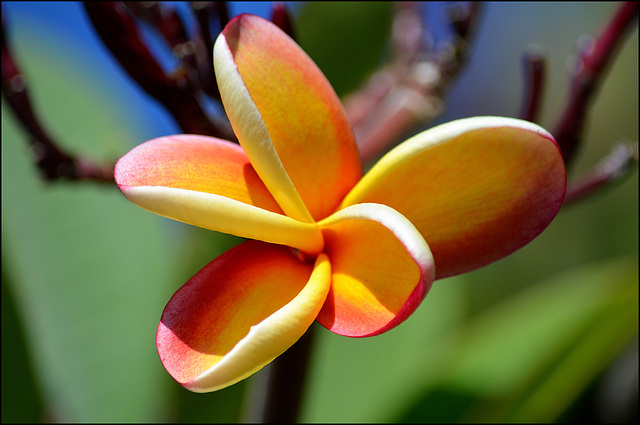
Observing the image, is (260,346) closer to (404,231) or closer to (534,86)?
(404,231)

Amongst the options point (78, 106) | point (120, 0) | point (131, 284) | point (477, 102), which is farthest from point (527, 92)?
point (477, 102)

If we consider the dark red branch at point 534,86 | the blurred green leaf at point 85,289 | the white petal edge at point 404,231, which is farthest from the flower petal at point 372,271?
the blurred green leaf at point 85,289

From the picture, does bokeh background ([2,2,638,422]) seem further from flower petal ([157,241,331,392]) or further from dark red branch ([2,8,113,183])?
flower petal ([157,241,331,392])

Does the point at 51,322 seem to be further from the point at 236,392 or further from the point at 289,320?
the point at 289,320

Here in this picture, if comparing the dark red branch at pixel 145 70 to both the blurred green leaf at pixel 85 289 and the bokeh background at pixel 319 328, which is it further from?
the blurred green leaf at pixel 85 289

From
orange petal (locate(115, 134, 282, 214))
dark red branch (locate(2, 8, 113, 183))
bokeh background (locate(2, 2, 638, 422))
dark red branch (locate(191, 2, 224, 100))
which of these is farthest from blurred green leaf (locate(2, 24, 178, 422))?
orange petal (locate(115, 134, 282, 214))

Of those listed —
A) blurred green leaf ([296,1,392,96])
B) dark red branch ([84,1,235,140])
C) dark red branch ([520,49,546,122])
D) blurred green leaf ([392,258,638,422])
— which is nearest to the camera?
dark red branch ([84,1,235,140])
